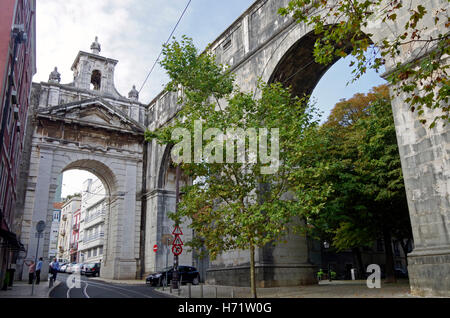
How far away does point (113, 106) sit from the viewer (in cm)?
3092

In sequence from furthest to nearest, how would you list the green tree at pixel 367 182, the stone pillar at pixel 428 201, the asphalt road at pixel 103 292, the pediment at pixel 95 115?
the pediment at pixel 95 115 → the green tree at pixel 367 182 → the asphalt road at pixel 103 292 → the stone pillar at pixel 428 201

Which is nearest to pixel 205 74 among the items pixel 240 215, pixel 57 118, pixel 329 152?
pixel 240 215

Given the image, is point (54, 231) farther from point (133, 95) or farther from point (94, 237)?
point (133, 95)

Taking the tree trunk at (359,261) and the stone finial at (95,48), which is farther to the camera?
the stone finial at (95,48)

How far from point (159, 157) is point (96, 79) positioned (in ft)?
33.3

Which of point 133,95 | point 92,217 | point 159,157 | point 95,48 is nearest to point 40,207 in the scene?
point 159,157

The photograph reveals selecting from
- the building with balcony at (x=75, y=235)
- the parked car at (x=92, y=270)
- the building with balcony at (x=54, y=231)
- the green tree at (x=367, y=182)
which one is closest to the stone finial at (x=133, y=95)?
the parked car at (x=92, y=270)

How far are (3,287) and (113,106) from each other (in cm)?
1769

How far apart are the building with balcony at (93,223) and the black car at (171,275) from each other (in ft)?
105

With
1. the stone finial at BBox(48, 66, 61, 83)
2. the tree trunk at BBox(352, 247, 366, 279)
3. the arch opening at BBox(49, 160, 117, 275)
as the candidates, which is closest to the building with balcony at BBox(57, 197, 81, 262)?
the arch opening at BBox(49, 160, 117, 275)

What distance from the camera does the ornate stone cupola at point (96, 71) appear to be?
1278 inches

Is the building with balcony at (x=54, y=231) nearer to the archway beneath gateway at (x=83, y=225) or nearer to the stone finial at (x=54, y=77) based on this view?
the archway beneath gateway at (x=83, y=225)

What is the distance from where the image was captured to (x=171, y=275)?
71.7ft
